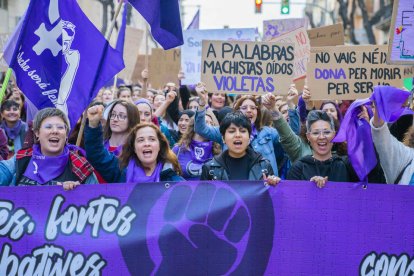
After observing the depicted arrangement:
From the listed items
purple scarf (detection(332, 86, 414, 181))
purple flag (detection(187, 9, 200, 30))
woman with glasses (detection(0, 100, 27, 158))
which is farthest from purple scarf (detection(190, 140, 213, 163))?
purple flag (detection(187, 9, 200, 30))

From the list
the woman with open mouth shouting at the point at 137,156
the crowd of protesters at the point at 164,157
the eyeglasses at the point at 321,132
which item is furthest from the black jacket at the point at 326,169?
the woman with open mouth shouting at the point at 137,156

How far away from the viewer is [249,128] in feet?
19.2

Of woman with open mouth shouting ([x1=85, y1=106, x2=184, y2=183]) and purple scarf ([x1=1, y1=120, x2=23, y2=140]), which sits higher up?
woman with open mouth shouting ([x1=85, y1=106, x2=184, y2=183])

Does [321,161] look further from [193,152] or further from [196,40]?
[196,40]

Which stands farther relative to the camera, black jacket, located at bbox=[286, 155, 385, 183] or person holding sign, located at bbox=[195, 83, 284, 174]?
person holding sign, located at bbox=[195, 83, 284, 174]

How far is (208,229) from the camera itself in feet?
17.2

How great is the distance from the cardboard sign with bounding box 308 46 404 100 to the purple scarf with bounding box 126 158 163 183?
273 cm

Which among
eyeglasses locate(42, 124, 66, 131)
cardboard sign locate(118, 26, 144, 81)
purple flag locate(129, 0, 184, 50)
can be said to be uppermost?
purple flag locate(129, 0, 184, 50)

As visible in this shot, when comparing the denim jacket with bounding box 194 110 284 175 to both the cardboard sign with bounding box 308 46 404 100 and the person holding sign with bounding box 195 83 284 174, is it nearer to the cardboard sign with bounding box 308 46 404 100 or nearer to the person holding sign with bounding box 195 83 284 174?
the person holding sign with bounding box 195 83 284 174

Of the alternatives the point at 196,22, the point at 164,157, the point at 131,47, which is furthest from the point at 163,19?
the point at 196,22

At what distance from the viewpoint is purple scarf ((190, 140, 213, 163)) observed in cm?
702

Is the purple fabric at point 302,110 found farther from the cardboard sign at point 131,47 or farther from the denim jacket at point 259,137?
the cardboard sign at point 131,47

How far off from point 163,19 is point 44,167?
68.3 inches

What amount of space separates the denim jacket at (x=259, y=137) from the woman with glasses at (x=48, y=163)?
5.22 feet
